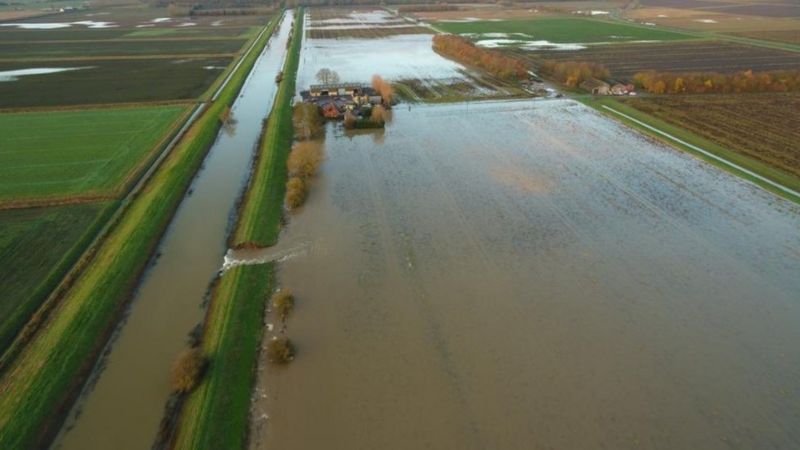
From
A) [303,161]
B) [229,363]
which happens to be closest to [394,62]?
[303,161]

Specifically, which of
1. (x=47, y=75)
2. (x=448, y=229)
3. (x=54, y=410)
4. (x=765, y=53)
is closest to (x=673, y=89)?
(x=765, y=53)

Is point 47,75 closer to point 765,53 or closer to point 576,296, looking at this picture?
point 576,296

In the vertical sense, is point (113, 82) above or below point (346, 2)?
below

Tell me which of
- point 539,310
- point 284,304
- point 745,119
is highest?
point 745,119

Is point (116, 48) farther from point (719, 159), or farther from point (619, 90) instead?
point (719, 159)

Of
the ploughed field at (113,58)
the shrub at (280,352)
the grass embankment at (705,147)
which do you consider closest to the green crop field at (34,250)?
the shrub at (280,352)
